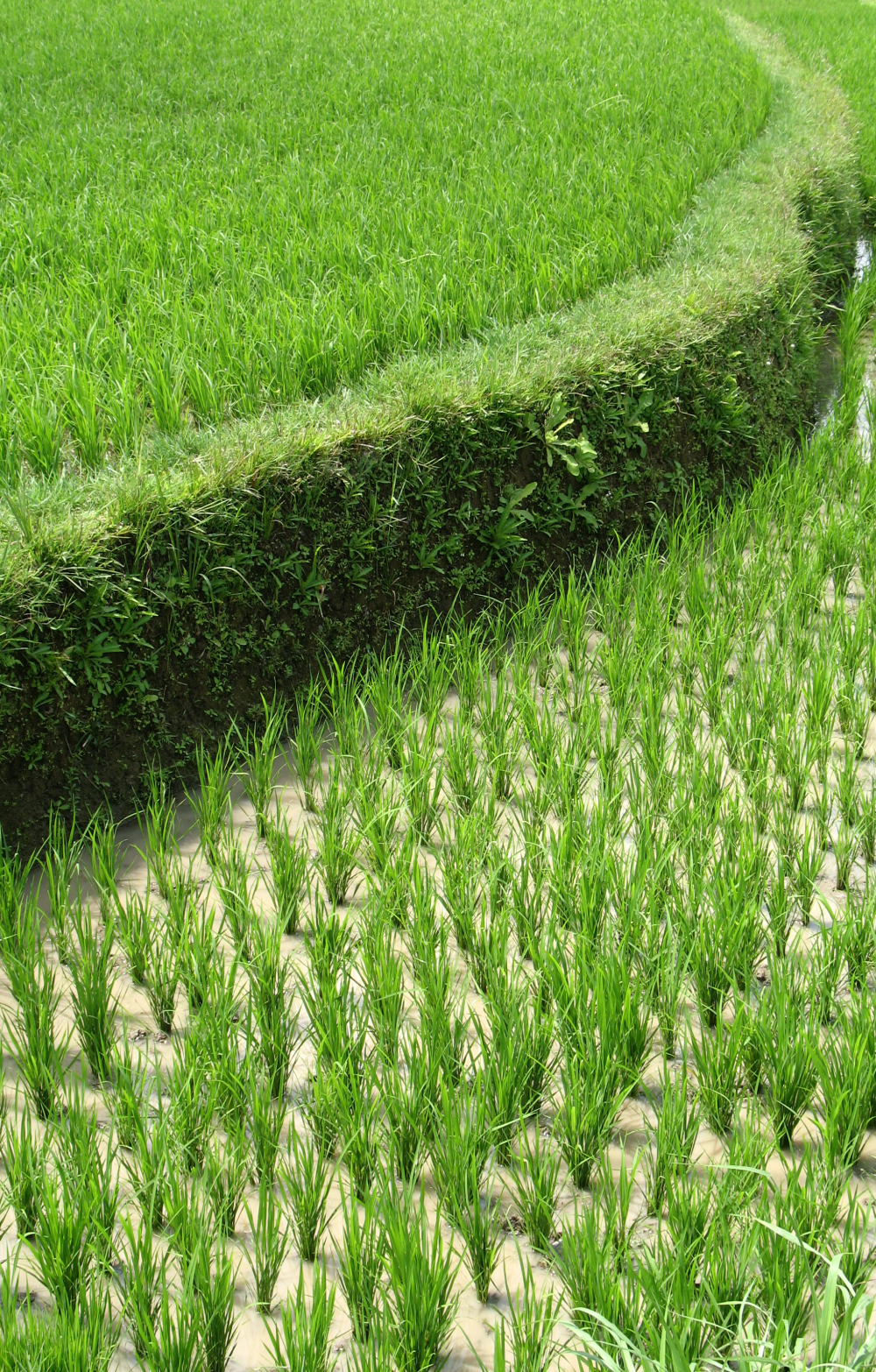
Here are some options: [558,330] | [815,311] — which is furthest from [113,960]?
[815,311]

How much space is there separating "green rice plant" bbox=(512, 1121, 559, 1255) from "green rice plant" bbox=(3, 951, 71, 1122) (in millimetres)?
723

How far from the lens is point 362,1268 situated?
1.57 meters

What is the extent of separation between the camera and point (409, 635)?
342cm

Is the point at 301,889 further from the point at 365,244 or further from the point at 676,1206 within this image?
the point at 365,244

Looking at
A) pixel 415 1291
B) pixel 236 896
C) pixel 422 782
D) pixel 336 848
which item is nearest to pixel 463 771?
pixel 422 782

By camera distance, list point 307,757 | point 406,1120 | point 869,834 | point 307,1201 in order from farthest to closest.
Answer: point 307,757
point 869,834
point 406,1120
point 307,1201

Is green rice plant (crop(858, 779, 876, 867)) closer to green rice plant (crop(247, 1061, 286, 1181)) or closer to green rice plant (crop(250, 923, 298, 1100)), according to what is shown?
green rice plant (crop(250, 923, 298, 1100))

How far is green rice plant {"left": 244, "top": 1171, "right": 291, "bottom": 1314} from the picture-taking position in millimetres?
1610

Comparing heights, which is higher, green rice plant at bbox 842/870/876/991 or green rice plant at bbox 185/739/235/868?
green rice plant at bbox 842/870/876/991

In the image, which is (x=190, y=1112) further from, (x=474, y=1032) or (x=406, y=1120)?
(x=474, y=1032)

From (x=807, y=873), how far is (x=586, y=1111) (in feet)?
2.67

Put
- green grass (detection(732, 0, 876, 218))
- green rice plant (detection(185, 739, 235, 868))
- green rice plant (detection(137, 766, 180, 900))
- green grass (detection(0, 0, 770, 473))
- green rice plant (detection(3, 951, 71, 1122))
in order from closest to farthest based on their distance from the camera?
green rice plant (detection(3, 951, 71, 1122)), green rice plant (detection(137, 766, 180, 900)), green rice plant (detection(185, 739, 235, 868)), green grass (detection(0, 0, 770, 473)), green grass (detection(732, 0, 876, 218))

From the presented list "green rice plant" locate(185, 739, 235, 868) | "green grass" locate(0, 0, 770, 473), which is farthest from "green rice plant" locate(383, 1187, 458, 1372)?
"green grass" locate(0, 0, 770, 473)

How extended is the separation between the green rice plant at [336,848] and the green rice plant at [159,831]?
298 mm
